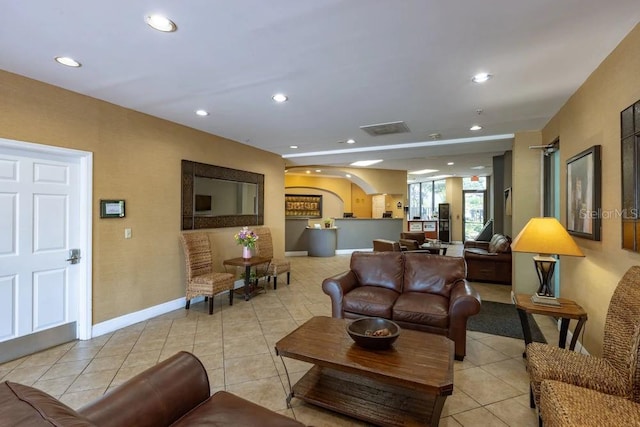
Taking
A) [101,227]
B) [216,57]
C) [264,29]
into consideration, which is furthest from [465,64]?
[101,227]

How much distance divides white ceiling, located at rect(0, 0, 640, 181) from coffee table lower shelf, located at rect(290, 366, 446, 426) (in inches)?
95.1

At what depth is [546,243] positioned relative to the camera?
2639 mm

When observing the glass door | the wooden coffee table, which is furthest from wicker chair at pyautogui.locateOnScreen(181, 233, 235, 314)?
the glass door

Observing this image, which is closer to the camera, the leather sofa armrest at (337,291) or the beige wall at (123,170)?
the beige wall at (123,170)

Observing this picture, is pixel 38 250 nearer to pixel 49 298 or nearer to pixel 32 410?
pixel 49 298

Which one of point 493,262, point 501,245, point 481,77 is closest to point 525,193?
point 501,245

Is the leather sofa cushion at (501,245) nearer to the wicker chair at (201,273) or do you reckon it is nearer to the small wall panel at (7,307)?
the wicker chair at (201,273)

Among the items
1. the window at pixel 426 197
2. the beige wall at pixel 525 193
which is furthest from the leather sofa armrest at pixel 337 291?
the window at pixel 426 197

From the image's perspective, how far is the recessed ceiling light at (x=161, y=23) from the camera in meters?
2.02

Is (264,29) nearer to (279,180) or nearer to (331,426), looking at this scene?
(331,426)

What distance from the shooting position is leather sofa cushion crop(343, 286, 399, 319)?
3.20 m

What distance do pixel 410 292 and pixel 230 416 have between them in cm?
259

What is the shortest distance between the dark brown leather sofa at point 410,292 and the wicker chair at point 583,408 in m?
1.23

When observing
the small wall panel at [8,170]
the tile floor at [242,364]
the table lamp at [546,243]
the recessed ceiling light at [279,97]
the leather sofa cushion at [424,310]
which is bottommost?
the tile floor at [242,364]
